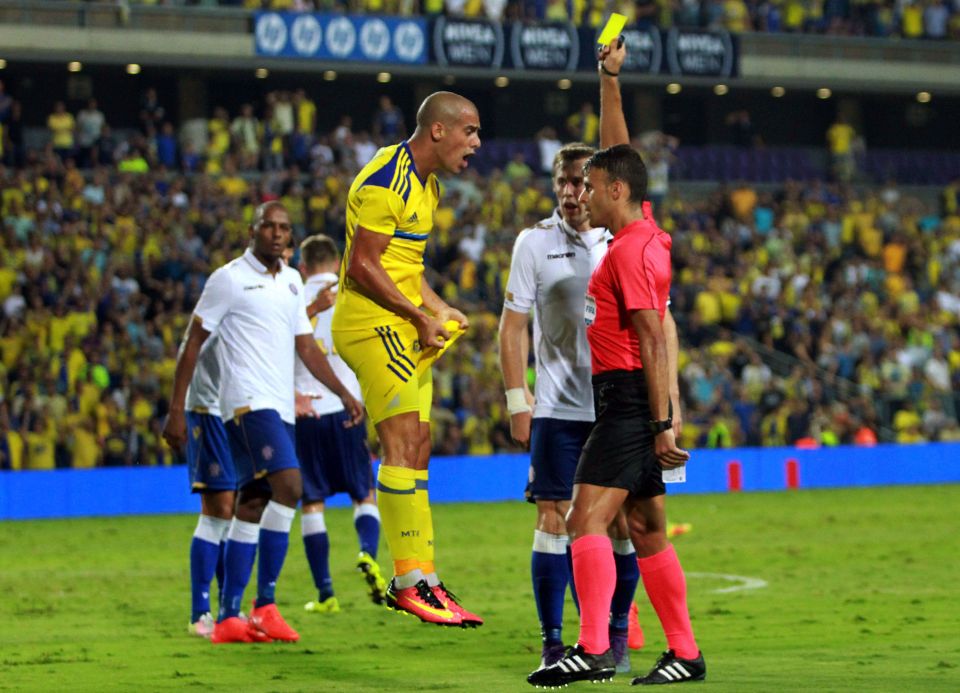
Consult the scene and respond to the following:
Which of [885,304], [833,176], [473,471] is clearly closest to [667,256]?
[473,471]

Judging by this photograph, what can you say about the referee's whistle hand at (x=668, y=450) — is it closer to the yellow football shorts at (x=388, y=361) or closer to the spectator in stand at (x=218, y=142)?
the yellow football shorts at (x=388, y=361)

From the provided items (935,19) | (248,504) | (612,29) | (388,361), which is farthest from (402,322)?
(935,19)

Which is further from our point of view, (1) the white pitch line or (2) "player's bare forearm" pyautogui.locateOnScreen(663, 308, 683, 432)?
(1) the white pitch line

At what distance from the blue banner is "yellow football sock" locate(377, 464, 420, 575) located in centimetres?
2532

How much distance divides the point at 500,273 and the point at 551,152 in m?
6.13

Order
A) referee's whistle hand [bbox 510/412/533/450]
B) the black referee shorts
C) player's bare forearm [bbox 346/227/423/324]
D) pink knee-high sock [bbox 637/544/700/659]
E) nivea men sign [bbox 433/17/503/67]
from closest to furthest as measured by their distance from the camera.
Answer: the black referee shorts → player's bare forearm [bbox 346/227/423/324] → pink knee-high sock [bbox 637/544/700/659] → referee's whistle hand [bbox 510/412/533/450] → nivea men sign [bbox 433/17/503/67]

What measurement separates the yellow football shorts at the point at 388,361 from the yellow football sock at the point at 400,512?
28 centimetres

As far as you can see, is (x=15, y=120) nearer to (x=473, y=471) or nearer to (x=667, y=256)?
(x=473, y=471)

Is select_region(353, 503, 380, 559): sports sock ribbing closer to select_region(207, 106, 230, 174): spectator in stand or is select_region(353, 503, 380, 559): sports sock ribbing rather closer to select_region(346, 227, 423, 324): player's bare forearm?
select_region(346, 227, 423, 324): player's bare forearm

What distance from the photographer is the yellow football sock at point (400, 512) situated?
26.0 ft

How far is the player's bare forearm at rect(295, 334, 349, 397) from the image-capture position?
1041 cm

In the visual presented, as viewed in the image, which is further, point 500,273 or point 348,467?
point 500,273

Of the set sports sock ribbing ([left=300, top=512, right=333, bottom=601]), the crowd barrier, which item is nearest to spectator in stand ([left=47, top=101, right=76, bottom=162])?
the crowd barrier

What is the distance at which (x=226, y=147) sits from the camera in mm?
30219
